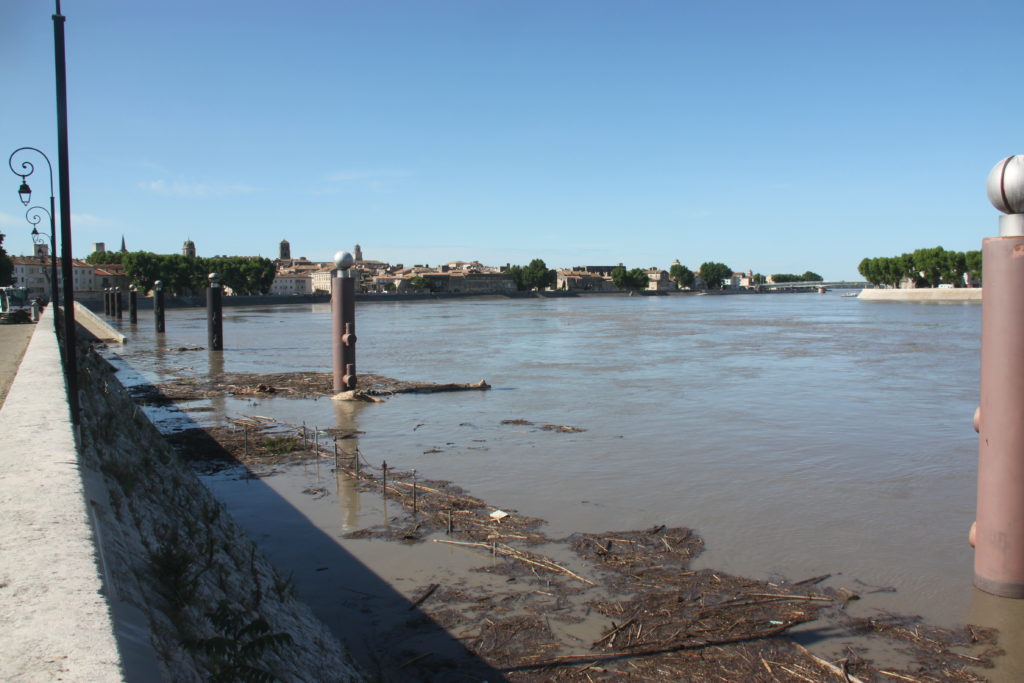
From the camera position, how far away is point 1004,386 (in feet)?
18.1

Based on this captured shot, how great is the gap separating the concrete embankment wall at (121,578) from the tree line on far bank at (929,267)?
134m

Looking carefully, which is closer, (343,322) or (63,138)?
(63,138)

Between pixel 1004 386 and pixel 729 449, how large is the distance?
622 cm

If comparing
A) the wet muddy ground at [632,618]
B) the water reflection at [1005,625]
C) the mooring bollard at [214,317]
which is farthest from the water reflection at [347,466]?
the mooring bollard at [214,317]

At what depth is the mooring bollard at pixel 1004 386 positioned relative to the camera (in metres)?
5.39

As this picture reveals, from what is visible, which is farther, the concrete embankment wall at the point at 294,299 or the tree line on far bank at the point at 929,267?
the tree line on far bank at the point at 929,267

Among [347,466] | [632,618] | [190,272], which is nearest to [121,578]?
A: [632,618]

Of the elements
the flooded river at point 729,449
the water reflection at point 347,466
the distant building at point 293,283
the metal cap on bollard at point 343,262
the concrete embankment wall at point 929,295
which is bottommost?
the flooded river at point 729,449

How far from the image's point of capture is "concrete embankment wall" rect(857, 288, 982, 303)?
112 metres

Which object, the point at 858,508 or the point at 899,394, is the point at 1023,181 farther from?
the point at 899,394

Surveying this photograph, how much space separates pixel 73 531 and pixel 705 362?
2421cm

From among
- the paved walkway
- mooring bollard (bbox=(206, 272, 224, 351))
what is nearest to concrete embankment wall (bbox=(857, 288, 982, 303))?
mooring bollard (bbox=(206, 272, 224, 351))

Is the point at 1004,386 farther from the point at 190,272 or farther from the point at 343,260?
the point at 190,272

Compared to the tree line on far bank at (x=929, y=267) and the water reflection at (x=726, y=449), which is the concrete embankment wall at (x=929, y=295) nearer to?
the tree line on far bank at (x=929, y=267)
